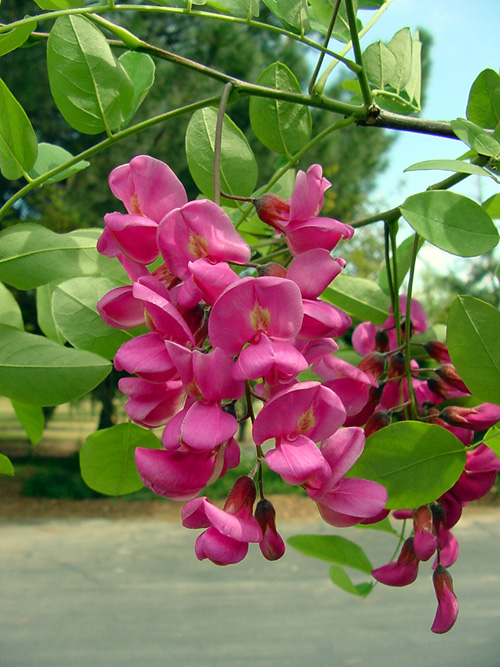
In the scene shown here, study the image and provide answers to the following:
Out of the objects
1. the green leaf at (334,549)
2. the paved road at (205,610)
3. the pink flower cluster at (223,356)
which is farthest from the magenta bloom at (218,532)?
the paved road at (205,610)

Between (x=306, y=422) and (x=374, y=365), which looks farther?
(x=374, y=365)

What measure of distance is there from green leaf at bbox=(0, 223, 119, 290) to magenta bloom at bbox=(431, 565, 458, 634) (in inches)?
8.9

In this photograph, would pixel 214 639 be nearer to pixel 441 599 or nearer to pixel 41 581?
pixel 41 581

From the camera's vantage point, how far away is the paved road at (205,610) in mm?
3691

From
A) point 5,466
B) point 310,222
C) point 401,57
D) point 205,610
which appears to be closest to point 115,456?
point 5,466

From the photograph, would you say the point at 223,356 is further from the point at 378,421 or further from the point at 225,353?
the point at 378,421

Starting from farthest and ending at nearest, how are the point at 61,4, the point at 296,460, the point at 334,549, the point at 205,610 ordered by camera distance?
the point at 205,610 → the point at 334,549 → the point at 61,4 → the point at 296,460

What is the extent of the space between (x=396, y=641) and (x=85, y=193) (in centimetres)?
446

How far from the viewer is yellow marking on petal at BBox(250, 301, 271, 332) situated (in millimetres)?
208

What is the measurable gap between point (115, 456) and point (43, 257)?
4.4 inches

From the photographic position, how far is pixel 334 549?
431mm

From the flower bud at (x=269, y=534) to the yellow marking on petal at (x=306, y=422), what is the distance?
4 centimetres

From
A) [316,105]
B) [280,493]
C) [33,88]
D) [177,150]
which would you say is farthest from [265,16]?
[316,105]

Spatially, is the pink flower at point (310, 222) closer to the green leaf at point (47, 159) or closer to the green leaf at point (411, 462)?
the green leaf at point (411, 462)
